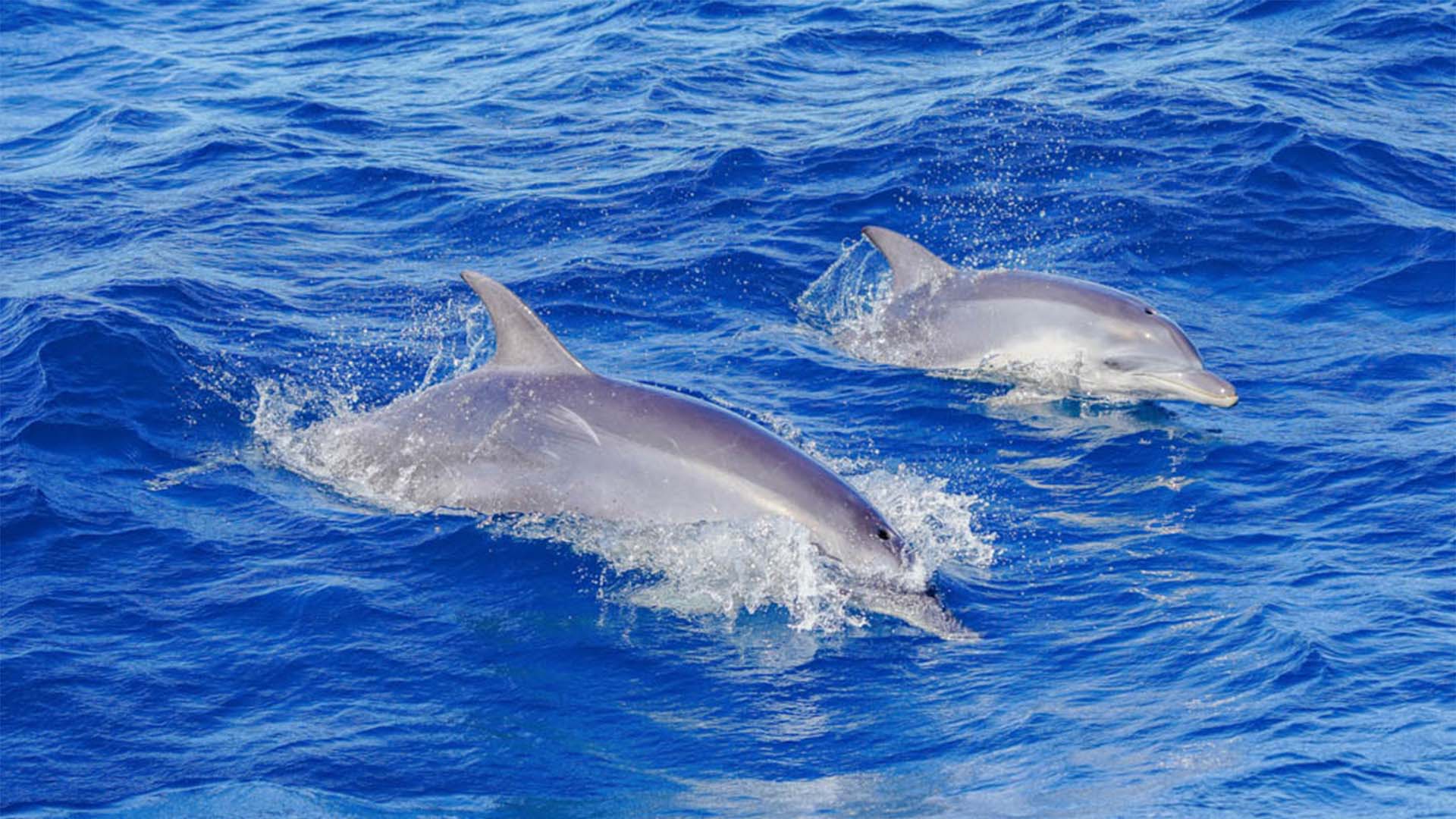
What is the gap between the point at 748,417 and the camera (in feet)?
37.4

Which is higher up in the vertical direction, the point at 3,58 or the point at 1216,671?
the point at 3,58

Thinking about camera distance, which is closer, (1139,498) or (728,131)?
(1139,498)

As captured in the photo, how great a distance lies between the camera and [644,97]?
20359mm

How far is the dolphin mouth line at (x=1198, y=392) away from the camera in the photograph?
12.1 meters

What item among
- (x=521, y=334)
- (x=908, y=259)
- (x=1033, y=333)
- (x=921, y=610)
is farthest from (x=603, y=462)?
(x=908, y=259)

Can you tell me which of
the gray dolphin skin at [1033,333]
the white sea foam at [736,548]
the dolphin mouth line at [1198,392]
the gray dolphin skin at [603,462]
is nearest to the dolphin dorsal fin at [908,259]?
the gray dolphin skin at [1033,333]

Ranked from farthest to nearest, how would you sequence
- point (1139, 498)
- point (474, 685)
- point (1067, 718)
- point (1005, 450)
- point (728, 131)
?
1. point (728, 131)
2. point (1005, 450)
3. point (1139, 498)
4. point (474, 685)
5. point (1067, 718)

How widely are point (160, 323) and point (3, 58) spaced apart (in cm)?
1276

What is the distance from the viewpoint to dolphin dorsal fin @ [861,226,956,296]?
13.6 metres

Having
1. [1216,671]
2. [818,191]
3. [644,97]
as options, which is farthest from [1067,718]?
[644,97]

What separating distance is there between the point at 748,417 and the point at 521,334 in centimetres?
201

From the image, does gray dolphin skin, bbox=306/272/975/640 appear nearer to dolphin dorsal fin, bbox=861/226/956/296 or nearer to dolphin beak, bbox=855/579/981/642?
dolphin beak, bbox=855/579/981/642

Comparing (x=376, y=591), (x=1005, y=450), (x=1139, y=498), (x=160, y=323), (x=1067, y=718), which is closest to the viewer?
(x=1067, y=718)

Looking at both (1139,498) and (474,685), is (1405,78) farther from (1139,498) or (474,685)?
(474,685)
